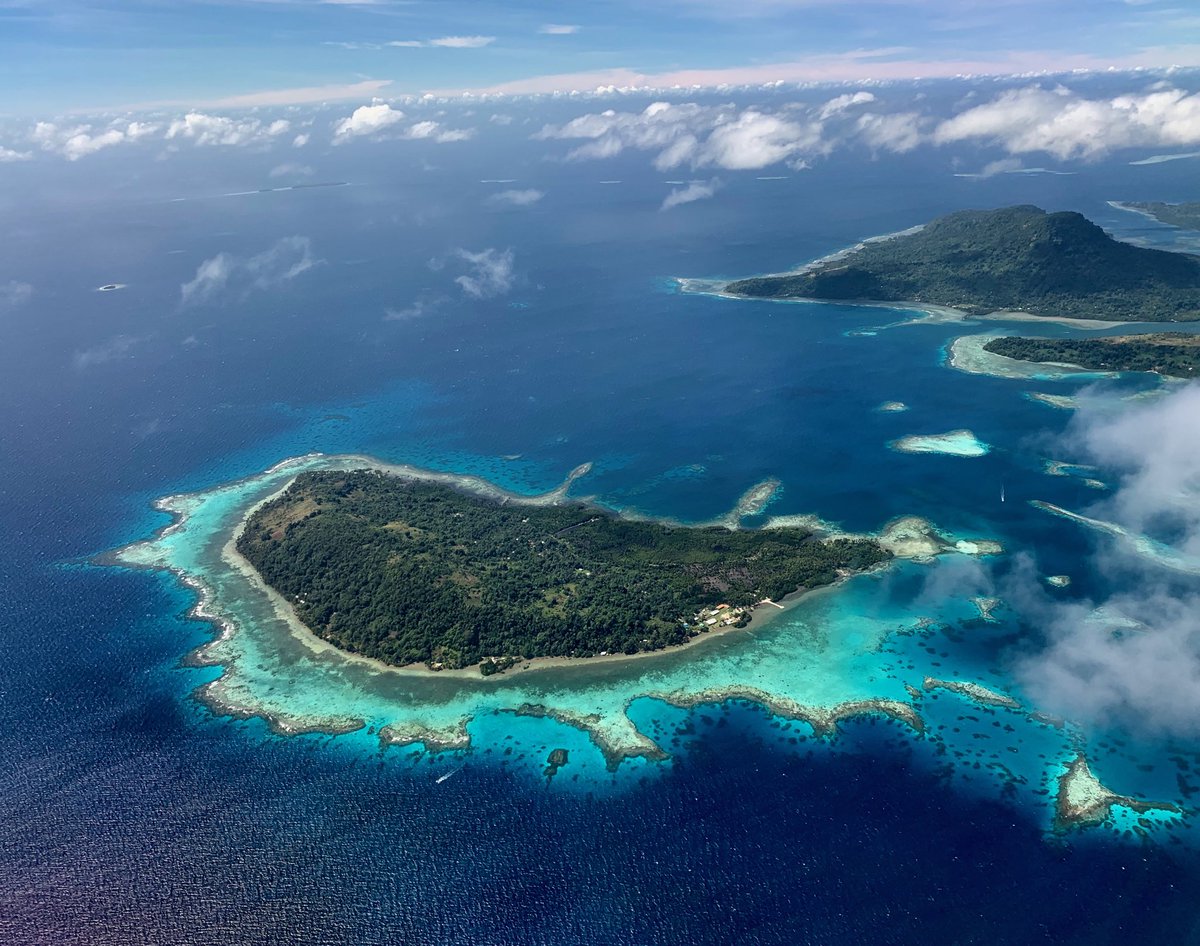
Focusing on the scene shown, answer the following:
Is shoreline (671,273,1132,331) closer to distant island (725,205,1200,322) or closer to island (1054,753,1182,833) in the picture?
distant island (725,205,1200,322)

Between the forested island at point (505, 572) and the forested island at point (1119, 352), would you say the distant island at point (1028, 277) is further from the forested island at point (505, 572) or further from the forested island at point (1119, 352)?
the forested island at point (505, 572)

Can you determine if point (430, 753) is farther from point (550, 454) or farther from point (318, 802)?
point (550, 454)

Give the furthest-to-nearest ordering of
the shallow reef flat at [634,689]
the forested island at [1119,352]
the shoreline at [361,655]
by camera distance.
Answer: the forested island at [1119,352] → the shoreline at [361,655] → the shallow reef flat at [634,689]

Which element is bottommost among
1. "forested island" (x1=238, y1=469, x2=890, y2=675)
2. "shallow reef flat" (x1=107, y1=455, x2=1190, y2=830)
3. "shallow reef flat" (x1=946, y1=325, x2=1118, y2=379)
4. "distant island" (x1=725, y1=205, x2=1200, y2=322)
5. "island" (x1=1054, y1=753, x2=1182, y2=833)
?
"shallow reef flat" (x1=107, y1=455, x2=1190, y2=830)

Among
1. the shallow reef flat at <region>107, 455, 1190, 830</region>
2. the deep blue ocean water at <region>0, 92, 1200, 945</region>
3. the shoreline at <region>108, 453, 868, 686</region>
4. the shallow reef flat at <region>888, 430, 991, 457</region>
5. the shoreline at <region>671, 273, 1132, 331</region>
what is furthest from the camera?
the shoreline at <region>671, 273, 1132, 331</region>

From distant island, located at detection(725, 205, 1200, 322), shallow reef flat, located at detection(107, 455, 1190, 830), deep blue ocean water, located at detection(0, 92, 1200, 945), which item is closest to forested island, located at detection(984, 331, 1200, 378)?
deep blue ocean water, located at detection(0, 92, 1200, 945)

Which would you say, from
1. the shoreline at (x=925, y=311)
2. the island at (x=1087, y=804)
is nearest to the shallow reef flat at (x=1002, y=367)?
the shoreline at (x=925, y=311)
